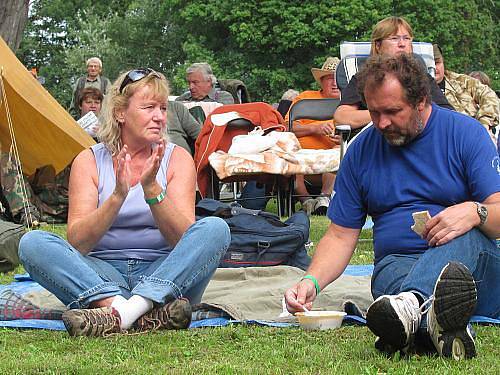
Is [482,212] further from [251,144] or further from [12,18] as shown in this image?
[12,18]

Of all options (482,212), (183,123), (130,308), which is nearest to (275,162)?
(183,123)

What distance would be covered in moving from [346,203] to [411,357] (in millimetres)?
814

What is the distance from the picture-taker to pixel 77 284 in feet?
13.0

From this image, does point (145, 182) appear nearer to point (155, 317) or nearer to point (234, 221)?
point (155, 317)

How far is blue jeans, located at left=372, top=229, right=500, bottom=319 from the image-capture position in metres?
Result: 3.38

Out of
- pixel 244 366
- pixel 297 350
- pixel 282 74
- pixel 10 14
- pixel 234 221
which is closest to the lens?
pixel 244 366

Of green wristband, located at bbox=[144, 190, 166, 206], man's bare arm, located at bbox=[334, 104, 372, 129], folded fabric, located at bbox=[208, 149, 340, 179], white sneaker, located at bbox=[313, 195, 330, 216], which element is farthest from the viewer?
white sneaker, located at bbox=[313, 195, 330, 216]

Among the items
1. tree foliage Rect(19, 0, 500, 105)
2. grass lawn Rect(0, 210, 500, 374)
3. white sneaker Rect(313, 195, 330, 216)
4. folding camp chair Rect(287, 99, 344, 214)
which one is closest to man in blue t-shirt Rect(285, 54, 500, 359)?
grass lawn Rect(0, 210, 500, 374)

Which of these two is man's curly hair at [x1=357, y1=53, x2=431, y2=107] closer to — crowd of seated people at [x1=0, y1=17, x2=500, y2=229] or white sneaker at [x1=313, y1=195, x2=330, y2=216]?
crowd of seated people at [x1=0, y1=17, x2=500, y2=229]

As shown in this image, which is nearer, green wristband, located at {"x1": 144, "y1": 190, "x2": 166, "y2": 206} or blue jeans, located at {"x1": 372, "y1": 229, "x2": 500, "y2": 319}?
blue jeans, located at {"x1": 372, "y1": 229, "x2": 500, "y2": 319}

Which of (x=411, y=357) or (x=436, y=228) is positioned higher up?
(x=436, y=228)

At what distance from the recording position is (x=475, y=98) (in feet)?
28.6

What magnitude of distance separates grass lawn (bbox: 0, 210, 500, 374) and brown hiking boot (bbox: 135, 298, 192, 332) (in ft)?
0.21

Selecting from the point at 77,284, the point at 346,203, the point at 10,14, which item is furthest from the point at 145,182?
the point at 10,14
